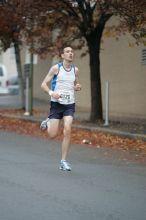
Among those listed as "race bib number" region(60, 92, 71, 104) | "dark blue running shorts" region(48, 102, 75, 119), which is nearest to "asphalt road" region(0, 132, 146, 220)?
"dark blue running shorts" region(48, 102, 75, 119)

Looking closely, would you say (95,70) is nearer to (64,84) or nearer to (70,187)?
(64,84)

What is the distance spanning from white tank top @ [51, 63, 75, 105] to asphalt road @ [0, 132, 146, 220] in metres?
1.13

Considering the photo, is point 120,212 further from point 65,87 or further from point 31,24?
point 31,24

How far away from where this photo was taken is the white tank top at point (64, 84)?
986cm

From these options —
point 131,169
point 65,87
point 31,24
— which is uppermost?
point 31,24

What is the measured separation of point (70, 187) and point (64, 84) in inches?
75.0

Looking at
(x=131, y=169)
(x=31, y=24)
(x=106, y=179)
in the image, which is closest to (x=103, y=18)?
(x=31, y=24)

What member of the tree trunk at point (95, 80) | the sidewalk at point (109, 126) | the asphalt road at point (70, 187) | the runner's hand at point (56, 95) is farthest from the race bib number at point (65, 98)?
the tree trunk at point (95, 80)

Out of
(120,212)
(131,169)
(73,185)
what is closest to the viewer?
(120,212)

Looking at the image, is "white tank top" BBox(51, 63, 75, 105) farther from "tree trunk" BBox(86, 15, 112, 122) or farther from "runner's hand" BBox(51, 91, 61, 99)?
"tree trunk" BBox(86, 15, 112, 122)

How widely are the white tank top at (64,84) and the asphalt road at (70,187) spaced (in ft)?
3.70

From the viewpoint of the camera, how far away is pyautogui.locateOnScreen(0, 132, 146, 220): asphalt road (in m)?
7.23

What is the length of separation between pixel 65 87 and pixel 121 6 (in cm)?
528

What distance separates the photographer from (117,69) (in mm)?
21797
